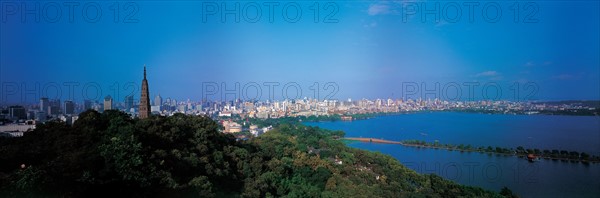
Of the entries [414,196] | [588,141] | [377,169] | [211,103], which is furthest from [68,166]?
[211,103]

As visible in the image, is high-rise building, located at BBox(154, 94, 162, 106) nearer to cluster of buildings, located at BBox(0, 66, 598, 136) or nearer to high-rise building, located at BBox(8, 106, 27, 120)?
cluster of buildings, located at BBox(0, 66, 598, 136)

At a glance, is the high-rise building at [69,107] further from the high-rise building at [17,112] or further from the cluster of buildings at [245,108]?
the high-rise building at [17,112]

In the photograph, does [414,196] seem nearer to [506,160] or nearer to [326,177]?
[326,177]

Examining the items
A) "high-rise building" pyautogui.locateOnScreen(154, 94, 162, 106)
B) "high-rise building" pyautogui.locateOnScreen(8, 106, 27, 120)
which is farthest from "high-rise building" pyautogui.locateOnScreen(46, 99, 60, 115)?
"high-rise building" pyautogui.locateOnScreen(154, 94, 162, 106)

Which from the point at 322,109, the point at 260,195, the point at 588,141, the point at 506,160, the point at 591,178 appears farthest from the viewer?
the point at 322,109

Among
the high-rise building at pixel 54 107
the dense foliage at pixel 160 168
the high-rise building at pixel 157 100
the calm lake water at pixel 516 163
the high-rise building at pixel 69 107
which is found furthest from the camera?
the high-rise building at pixel 157 100

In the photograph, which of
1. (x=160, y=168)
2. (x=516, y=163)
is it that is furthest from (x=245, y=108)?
(x=160, y=168)

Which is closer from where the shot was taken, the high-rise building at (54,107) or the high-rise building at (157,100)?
the high-rise building at (54,107)

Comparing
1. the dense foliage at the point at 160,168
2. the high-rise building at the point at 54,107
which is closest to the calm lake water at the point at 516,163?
the dense foliage at the point at 160,168
